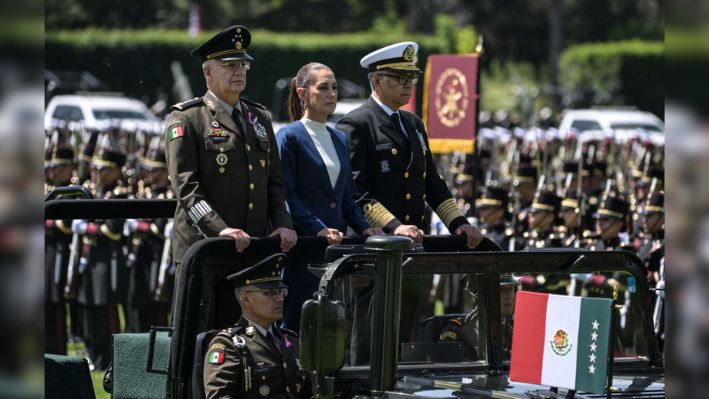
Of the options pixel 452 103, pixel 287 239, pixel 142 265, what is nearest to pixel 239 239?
pixel 287 239

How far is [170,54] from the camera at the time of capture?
131 feet

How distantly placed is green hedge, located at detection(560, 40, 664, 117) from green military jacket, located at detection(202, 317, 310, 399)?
38676 mm

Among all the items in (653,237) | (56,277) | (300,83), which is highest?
(300,83)

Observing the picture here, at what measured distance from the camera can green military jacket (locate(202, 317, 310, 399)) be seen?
154 inches

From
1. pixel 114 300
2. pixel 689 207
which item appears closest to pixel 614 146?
pixel 114 300

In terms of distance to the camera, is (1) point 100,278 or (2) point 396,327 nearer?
(2) point 396,327

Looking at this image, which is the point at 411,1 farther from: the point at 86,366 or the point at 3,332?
the point at 3,332

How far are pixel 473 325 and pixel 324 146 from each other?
144 cm

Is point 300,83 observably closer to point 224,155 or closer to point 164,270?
point 224,155

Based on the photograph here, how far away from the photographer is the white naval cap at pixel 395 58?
5762 millimetres

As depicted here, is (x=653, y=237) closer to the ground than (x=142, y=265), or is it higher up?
higher up

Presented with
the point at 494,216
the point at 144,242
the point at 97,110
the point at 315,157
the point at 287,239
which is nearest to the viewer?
the point at 287,239

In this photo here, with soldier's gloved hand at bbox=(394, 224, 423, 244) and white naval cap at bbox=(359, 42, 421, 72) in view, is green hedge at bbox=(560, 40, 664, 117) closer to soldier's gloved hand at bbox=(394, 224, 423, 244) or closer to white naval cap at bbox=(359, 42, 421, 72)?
white naval cap at bbox=(359, 42, 421, 72)

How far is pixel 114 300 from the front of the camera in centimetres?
1064
